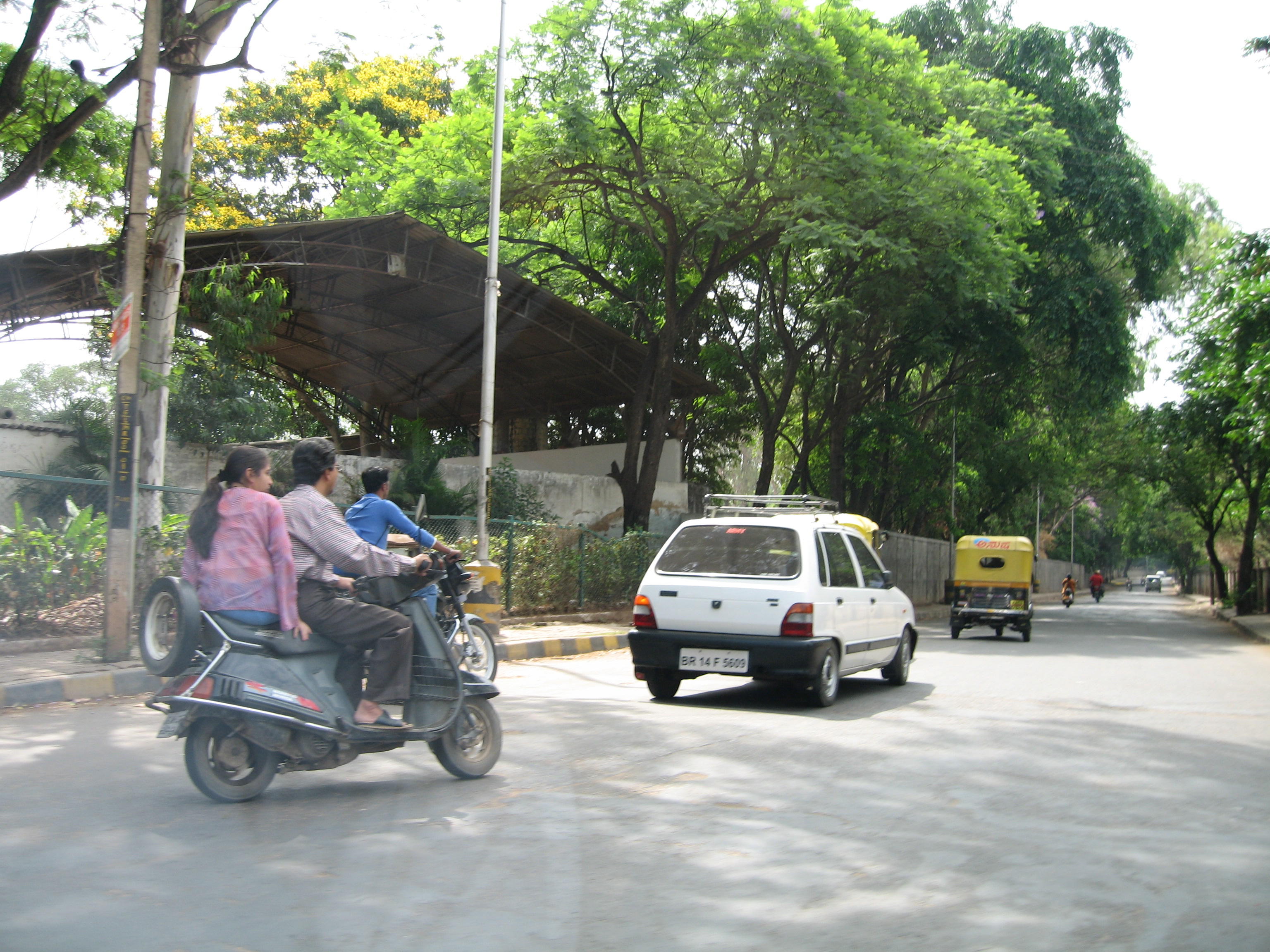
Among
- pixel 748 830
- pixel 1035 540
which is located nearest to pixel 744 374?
pixel 748 830


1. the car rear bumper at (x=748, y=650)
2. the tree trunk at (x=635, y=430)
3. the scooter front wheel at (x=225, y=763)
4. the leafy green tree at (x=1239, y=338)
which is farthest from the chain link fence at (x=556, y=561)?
the leafy green tree at (x=1239, y=338)

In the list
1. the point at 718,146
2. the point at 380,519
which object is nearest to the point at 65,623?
the point at 380,519

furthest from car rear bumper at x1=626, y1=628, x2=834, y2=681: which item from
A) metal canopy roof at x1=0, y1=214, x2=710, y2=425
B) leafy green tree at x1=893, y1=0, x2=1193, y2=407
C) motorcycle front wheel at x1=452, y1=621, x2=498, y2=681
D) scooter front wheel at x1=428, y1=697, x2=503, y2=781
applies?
leafy green tree at x1=893, y1=0, x2=1193, y2=407

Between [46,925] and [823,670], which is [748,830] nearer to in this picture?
[46,925]

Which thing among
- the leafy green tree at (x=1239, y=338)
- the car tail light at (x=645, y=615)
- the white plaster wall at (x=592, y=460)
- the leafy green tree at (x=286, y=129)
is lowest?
the car tail light at (x=645, y=615)

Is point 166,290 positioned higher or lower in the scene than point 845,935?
higher

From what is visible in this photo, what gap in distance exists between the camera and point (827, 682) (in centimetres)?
919

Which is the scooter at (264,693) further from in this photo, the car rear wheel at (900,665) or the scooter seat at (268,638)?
the car rear wheel at (900,665)

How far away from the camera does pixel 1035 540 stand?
207ft

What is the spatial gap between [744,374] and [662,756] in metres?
24.6

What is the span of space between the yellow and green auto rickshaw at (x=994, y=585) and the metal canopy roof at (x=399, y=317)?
7616 millimetres

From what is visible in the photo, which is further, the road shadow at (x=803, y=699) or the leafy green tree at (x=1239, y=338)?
the leafy green tree at (x=1239, y=338)

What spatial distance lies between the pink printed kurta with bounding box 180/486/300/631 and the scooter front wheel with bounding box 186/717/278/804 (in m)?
0.55

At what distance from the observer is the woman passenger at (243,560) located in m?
5.20
